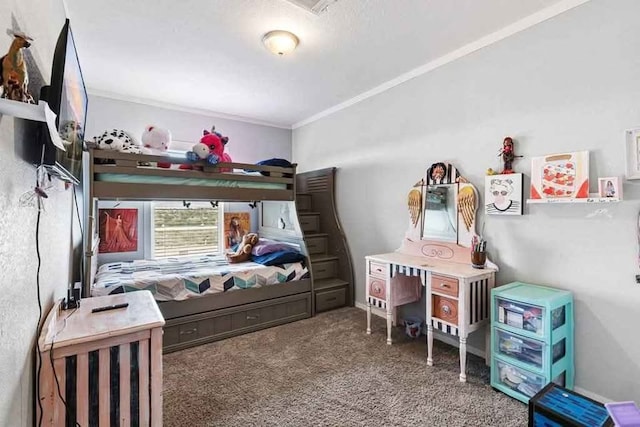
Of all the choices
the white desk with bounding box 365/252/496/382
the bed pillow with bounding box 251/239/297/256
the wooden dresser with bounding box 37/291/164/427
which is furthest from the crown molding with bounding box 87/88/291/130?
the white desk with bounding box 365/252/496/382

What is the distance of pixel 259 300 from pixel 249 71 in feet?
7.38

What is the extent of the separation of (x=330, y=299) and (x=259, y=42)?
8.91 ft

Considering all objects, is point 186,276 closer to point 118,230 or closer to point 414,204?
point 118,230

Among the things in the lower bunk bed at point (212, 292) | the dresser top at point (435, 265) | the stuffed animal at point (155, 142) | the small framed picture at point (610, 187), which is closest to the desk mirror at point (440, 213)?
the dresser top at point (435, 265)

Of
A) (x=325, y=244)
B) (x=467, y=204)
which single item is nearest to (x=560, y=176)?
(x=467, y=204)

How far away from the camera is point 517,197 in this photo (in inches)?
86.1

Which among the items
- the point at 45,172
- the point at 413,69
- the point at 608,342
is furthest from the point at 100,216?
the point at 608,342

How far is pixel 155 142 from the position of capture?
8.97ft

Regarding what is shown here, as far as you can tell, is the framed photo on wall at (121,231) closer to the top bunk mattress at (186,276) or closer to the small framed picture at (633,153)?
the top bunk mattress at (186,276)

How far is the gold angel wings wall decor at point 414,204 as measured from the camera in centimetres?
292

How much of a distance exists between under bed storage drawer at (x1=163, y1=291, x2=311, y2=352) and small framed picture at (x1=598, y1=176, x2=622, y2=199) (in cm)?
263

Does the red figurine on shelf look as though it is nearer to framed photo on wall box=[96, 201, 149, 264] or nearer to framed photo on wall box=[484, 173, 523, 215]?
framed photo on wall box=[484, 173, 523, 215]

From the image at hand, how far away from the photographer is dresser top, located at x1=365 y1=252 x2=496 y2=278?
224 centimetres

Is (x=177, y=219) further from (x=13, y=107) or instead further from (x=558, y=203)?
(x=558, y=203)
